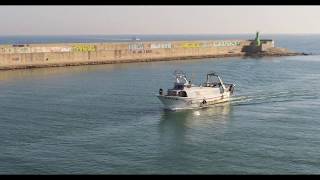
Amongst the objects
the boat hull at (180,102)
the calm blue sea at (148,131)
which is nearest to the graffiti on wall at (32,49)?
the calm blue sea at (148,131)

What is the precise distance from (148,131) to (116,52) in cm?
6403

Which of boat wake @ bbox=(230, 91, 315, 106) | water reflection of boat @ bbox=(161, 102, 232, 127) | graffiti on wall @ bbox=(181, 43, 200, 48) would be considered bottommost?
water reflection of boat @ bbox=(161, 102, 232, 127)

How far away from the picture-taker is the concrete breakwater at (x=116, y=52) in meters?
80.8

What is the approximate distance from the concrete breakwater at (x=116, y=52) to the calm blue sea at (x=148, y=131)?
22461mm

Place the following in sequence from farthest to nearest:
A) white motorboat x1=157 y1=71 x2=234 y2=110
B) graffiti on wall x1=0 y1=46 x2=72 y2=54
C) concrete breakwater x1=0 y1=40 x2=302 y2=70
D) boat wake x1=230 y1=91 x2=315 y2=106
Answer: concrete breakwater x1=0 y1=40 x2=302 y2=70, graffiti on wall x1=0 y1=46 x2=72 y2=54, boat wake x1=230 y1=91 x2=315 y2=106, white motorboat x1=157 y1=71 x2=234 y2=110

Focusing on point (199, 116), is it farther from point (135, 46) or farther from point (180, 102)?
point (135, 46)

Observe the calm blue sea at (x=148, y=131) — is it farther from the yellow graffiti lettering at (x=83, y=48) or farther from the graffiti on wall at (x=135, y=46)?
the graffiti on wall at (x=135, y=46)

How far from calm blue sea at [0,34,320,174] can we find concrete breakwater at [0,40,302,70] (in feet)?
73.7

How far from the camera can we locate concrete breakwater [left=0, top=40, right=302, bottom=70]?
80750 millimetres

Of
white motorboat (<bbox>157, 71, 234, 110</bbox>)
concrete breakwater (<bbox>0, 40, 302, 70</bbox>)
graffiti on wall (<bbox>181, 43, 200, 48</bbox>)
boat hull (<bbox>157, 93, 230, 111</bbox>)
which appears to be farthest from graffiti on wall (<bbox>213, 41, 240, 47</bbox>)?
boat hull (<bbox>157, 93, 230, 111</bbox>)

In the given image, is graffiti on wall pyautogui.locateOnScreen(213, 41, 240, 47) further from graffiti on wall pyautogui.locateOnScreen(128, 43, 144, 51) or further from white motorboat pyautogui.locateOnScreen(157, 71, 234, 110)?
white motorboat pyautogui.locateOnScreen(157, 71, 234, 110)

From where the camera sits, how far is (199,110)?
42.8 meters

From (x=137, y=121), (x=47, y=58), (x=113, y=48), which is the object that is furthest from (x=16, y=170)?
(x=113, y=48)
